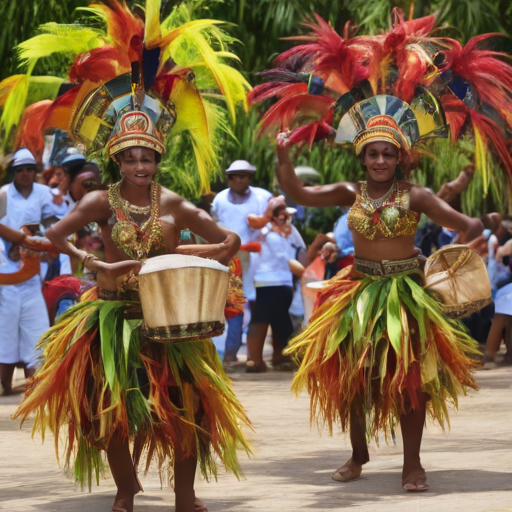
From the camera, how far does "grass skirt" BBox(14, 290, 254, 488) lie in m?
5.60

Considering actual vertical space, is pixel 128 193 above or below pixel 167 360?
above

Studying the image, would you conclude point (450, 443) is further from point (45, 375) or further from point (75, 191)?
point (75, 191)

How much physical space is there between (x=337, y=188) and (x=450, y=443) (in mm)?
1968

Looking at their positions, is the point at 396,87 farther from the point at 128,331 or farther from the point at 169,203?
the point at 128,331

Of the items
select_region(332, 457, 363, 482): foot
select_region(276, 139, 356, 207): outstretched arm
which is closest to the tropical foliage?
select_region(276, 139, 356, 207): outstretched arm

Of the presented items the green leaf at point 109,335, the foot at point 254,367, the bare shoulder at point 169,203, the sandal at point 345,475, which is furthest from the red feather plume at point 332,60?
the foot at point 254,367

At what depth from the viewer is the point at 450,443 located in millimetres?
7742

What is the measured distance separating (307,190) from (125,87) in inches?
48.4

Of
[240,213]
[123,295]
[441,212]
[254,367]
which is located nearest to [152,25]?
[123,295]

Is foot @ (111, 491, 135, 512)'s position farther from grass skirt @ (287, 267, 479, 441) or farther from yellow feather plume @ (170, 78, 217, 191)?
yellow feather plume @ (170, 78, 217, 191)

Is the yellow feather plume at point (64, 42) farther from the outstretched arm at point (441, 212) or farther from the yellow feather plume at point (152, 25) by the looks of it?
the outstretched arm at point (441, 212)

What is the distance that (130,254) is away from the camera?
5840mm

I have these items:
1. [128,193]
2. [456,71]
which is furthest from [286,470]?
[456,71]

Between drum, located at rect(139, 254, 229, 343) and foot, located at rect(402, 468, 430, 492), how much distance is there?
149 centimetres
